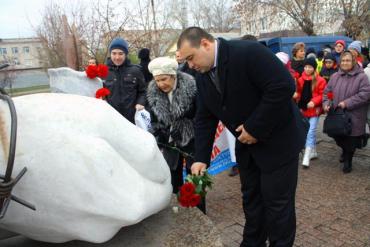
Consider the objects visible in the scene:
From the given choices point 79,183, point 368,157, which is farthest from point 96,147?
point 368,157

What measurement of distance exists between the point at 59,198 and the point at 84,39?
852 cm

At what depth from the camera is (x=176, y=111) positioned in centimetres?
334

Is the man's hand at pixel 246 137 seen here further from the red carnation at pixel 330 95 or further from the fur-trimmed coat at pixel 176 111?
the red carnation at pixel 330 95

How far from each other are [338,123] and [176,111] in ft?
8.14

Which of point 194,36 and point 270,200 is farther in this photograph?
point 270,200

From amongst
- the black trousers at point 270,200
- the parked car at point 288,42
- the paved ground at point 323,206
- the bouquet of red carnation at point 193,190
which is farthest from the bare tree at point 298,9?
the bouquet of red carnation at point 193,190

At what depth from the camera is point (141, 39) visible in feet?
36.8

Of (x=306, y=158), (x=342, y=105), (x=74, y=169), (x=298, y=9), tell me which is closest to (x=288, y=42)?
(x=306, y=158)

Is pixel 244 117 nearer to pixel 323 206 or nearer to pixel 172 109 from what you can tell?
pixel 172 109

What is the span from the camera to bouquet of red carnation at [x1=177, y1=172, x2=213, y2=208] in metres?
2.14

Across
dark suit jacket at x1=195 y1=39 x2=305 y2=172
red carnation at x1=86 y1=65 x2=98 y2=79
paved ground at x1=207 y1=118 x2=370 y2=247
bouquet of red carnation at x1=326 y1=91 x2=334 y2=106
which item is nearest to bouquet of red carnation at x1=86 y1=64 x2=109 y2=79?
red carnation at x1=86 y1=65 x2=98 y2=79

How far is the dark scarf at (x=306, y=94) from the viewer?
213 inches

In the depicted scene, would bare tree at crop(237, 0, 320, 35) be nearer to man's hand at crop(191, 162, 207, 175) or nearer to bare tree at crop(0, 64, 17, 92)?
bare tree at crop(0, 64, 17, 92)

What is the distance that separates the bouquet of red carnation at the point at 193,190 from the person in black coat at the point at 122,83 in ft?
6.30
